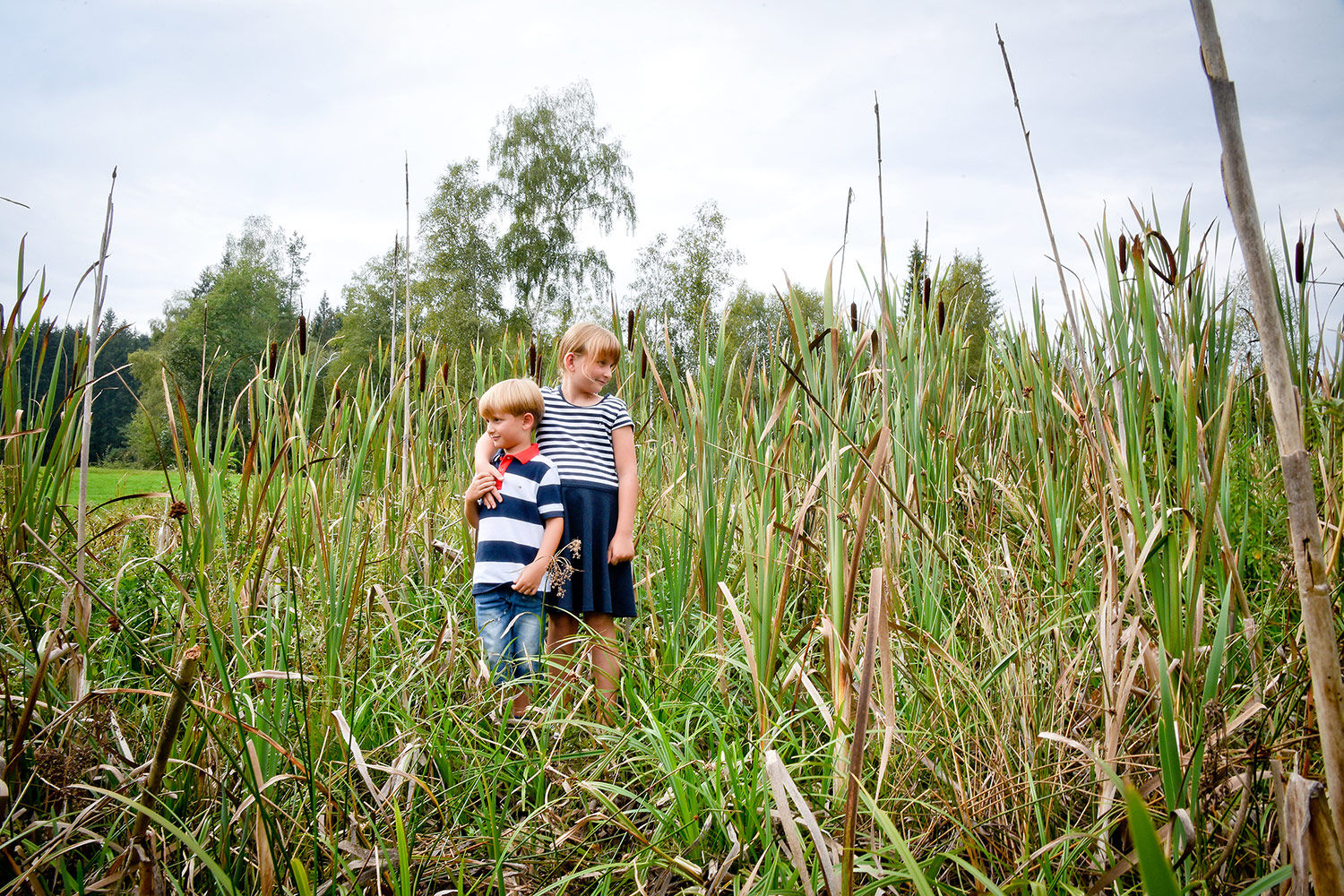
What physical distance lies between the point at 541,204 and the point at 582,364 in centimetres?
2193

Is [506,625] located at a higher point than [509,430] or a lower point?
lower

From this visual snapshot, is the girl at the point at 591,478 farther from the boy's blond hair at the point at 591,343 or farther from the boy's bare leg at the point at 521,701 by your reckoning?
the boy's bare leg at the point at 521,701

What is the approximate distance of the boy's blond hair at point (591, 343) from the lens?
2443 millimetres

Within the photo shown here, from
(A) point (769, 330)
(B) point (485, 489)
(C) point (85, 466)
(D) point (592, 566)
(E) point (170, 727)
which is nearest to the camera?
(E) point (170, 727)

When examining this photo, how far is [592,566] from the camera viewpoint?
2316mm

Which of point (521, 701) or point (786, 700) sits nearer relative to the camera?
point (786, 700)

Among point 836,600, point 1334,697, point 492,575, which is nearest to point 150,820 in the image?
point 492,575

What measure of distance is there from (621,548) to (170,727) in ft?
4.73

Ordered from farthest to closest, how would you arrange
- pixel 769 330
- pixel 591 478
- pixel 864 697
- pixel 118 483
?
pixel 118 483
pixel 591 478
pixel 769 330
pixel 864 697

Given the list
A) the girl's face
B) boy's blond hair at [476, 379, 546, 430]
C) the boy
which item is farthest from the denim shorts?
the girl's face

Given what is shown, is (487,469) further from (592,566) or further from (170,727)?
(170,727)

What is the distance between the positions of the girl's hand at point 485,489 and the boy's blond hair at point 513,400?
20 centimetres

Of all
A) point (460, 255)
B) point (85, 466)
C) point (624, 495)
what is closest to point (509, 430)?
point (624, 495)

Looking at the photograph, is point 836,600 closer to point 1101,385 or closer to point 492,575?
point 1101,385
